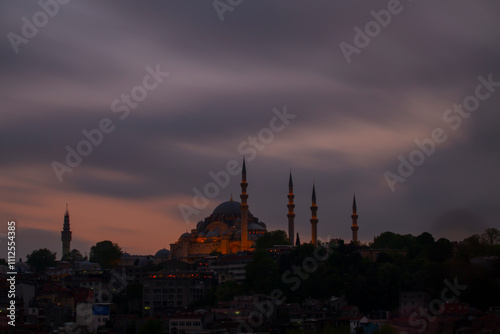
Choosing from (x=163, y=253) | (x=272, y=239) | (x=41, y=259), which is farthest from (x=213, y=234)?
(x=41, y=259)

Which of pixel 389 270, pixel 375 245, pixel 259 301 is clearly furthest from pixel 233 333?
pixel 375 245

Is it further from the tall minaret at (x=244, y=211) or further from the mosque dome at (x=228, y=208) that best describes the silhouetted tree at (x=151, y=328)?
the mosque dome at (x=228, y=208)

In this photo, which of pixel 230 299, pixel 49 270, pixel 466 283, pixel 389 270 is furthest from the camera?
pixel 49 270

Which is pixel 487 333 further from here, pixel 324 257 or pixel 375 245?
pixel 375 245

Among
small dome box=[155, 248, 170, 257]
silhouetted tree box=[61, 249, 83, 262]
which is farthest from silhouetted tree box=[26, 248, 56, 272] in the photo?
small dome box=[155, 248, 170, 257]

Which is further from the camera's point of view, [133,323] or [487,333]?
[133,323]

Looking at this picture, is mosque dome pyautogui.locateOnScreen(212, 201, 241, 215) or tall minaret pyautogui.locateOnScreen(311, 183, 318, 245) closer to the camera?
tall minaret pyautogui.locateOnScreen(311, 183, 318, 245)

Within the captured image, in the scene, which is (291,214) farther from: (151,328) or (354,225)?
(151,328)

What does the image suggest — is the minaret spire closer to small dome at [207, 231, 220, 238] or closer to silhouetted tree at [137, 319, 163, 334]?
small dome at [207, 231, 220, 238]
